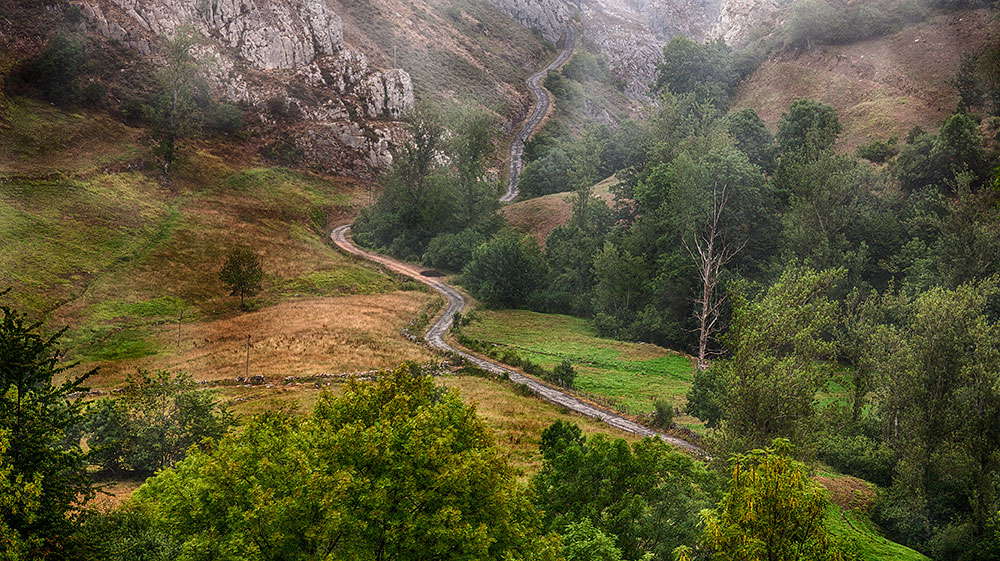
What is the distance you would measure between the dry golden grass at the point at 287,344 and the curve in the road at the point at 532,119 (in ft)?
195

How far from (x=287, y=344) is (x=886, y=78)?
79150 mm

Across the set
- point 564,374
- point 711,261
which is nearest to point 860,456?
point 564,374

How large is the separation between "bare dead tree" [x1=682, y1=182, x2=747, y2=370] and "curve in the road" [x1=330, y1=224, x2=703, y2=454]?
1475 cm

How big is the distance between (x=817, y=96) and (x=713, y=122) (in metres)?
17.8

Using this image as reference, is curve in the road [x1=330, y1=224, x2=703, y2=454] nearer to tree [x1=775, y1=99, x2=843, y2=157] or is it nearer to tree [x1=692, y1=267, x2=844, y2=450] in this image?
tree [x1=692, y1=267, x2=844, y2=450]

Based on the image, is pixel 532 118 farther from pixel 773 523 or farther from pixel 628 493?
pixel 773 523

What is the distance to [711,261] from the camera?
49625mm

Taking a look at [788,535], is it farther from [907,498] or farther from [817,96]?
[817,96]

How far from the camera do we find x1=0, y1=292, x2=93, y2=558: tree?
10.2 metres

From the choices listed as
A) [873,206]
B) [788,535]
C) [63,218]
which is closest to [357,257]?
[63,218]

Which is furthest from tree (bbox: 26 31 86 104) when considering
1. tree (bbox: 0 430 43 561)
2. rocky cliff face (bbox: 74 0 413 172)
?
tree (bbox: 0 430 43 561)

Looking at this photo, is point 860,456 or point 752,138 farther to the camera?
point 752,138

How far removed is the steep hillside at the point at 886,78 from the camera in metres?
65.0

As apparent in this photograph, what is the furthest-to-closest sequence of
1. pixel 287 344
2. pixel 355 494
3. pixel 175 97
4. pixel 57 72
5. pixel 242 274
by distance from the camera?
pixel 175 97 → pixel 57 72 → pixel 242 274 → pixel 287 344 → pixel 355 494
